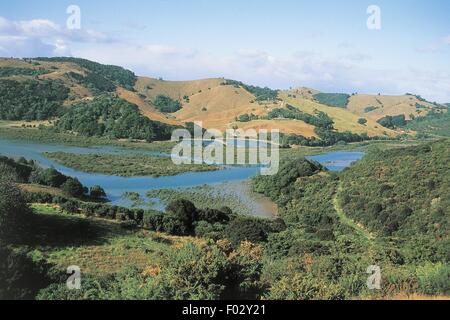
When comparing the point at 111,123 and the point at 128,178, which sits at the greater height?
the point at 111,123

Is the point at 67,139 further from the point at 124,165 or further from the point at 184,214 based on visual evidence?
the point at 184,214

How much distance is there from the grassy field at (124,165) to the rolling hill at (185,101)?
136 feet

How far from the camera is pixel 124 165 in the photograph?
204 ft

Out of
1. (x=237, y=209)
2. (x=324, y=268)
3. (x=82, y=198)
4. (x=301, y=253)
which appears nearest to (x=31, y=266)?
(x=324, y=268)

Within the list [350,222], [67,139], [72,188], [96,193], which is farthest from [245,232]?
[67,139]

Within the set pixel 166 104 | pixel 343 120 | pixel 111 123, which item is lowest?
pixel 111 123

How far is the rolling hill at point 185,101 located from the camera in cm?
11419

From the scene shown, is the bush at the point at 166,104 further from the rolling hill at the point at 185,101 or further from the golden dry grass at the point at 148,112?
the golden dry grass at the point at 148,112

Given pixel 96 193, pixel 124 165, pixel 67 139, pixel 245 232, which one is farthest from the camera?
pixel 67 139

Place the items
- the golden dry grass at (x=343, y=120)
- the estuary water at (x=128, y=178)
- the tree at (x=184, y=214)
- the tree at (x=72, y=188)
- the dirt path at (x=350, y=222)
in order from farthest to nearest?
the golden dry grass at (x=343, y=120)
the estuary water at (x=128, y=178)
the tree at (x=72, y=188)
the dirt path at (x=350, y=222)
the tree at (x=184, y=214)

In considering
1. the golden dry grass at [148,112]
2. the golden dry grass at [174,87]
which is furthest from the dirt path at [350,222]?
the golden dry grass at [174,87]

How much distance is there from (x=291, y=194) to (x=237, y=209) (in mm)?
7554

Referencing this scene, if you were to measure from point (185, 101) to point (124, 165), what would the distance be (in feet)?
373
